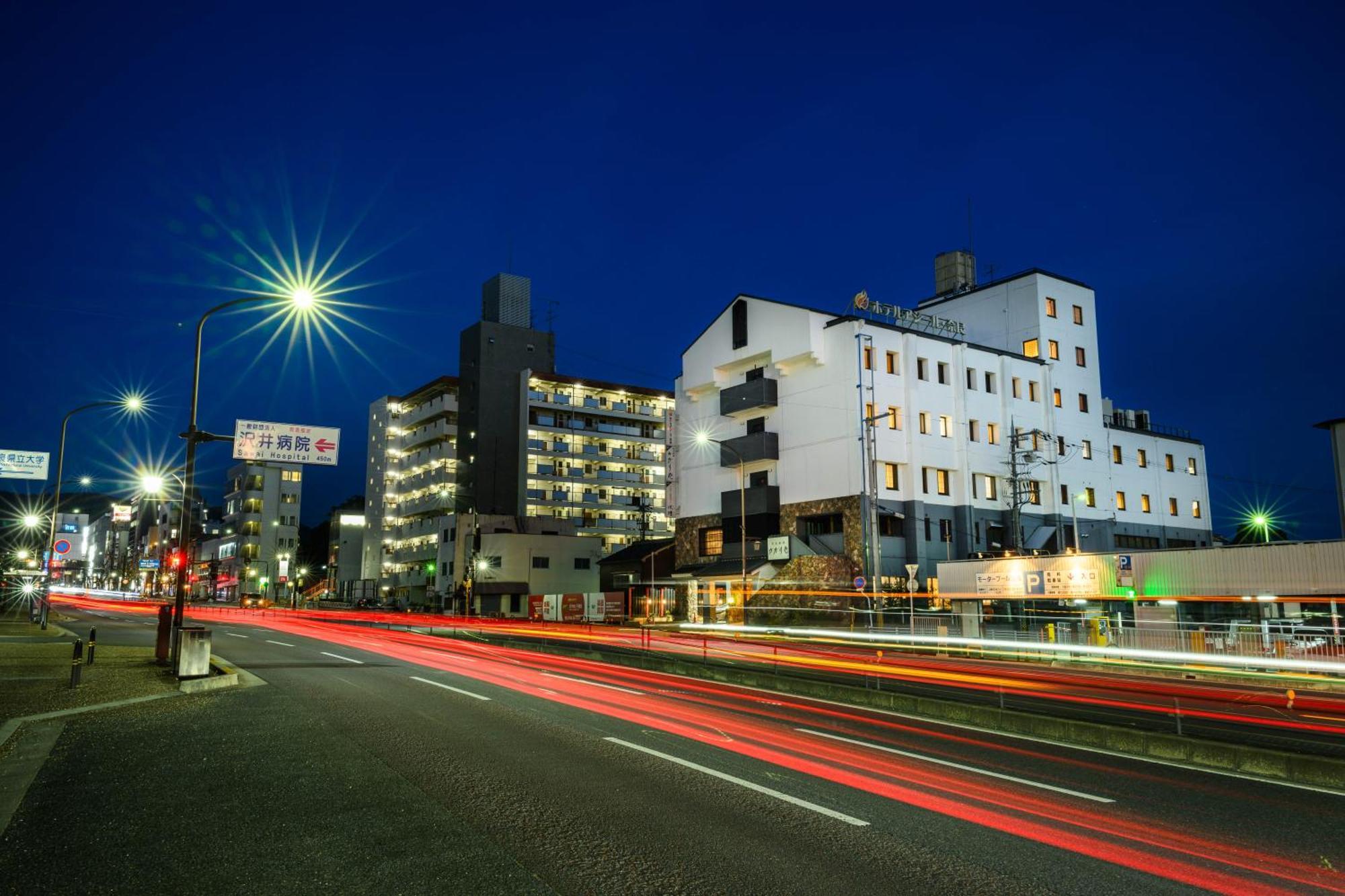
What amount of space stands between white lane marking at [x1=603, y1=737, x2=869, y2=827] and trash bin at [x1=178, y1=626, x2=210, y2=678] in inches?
412

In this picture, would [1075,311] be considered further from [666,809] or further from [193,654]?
[666,809]

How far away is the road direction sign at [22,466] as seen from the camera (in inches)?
1337

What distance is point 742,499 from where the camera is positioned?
52719 mm

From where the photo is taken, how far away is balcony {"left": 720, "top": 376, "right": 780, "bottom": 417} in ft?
181

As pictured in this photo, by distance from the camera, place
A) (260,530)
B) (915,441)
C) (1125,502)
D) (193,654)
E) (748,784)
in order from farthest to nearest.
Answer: (260,530)
(1125,502)
(915,441)
(193,654)
(748,784)

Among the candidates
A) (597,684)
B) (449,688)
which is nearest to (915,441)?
(597,684)

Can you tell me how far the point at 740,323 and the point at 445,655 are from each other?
121ft

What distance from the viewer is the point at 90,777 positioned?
9.12 meters

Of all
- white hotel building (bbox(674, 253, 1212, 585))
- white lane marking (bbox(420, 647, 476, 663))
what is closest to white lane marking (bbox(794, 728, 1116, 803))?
white lane marking (bbox(420, 647, 476, 663))

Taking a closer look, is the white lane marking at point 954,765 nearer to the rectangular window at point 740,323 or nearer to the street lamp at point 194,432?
the street lamp at point 194,432

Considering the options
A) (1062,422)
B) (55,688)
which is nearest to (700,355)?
(1062,422)

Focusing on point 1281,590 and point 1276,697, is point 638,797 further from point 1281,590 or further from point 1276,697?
point 1281,590

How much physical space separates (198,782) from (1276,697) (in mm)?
21810

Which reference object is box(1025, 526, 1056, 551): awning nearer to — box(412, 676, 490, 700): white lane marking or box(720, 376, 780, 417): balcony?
box(720, 376, 780, 417): balcony
